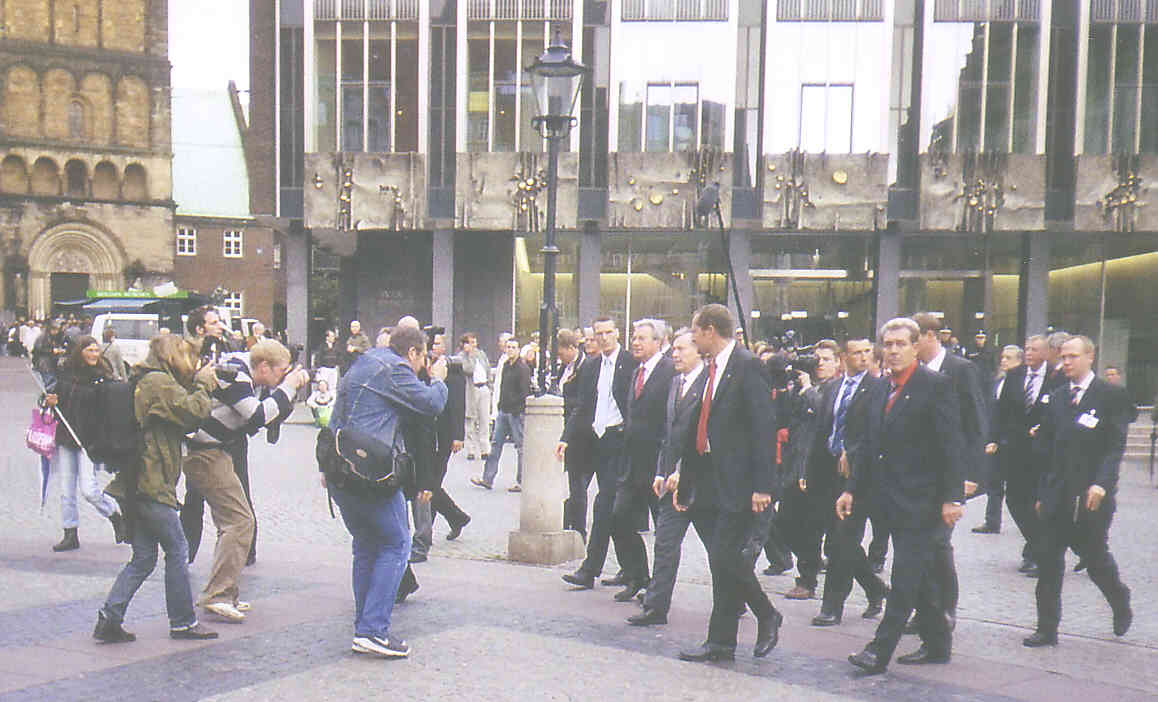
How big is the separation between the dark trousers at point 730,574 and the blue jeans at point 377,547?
1.70 m

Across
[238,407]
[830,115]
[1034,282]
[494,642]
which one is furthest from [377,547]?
[1034,282]

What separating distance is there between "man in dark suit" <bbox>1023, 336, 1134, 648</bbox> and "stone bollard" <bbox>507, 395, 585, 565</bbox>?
3.54 m

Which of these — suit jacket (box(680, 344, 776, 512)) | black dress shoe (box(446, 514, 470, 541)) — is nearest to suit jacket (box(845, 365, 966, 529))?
suit jacket (box(680, 344, 776, 512))

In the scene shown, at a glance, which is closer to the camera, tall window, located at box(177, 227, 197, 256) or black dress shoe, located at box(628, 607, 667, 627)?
black dress shoe, located at box(628, 607, 667, 627)

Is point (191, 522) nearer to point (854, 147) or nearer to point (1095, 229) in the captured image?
point (854, 147)

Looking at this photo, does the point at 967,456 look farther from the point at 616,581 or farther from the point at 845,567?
the point at 616,581

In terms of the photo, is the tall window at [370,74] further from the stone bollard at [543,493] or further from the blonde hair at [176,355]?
the blonde hair at [176,355]

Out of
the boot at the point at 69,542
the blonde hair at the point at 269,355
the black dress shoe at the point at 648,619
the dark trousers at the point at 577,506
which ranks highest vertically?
the blonde hair at the point at 269,355

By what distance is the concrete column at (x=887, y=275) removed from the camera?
2648cm

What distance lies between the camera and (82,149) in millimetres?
56625

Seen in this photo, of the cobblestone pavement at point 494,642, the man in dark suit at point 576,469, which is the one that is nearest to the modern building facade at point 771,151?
the man in dark suit at point 576,469

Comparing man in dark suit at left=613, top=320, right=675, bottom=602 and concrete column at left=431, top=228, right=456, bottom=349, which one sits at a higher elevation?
concrete column at left=431, top=228, right=456, bottom=349

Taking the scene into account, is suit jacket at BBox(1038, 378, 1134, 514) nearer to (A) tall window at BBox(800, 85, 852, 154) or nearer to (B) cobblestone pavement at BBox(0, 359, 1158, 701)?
(B) cobblestone pavement at BBox(0, 359, 1158, 701)

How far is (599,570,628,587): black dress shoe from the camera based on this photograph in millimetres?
7773
